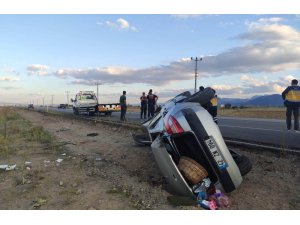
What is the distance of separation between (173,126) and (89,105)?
1142 inches

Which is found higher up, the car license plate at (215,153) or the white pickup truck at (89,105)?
the car license plate at (215,153)

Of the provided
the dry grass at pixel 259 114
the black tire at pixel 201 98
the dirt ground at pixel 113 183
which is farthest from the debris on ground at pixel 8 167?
the dry grass at pixel 259 114

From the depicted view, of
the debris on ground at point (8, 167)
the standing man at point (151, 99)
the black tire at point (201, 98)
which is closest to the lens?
the black tire at point (201, 98)

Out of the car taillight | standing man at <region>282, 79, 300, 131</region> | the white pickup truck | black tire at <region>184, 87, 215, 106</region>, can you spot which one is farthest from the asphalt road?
the white pickup truck

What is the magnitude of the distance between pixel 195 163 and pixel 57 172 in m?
3.44

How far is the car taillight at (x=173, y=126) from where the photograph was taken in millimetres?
6133

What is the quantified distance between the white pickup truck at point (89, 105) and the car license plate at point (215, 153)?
2680 centimetres

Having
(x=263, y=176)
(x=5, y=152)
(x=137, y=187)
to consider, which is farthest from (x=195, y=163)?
(x=5, y=152)

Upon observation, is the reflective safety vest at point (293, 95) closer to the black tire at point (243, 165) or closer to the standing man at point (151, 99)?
the black tire at point (243, 165)

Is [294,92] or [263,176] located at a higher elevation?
[294,92]

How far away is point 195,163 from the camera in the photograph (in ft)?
20.1

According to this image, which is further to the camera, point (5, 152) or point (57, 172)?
point (5, 152)

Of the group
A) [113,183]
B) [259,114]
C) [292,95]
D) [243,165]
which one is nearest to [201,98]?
[243,165]

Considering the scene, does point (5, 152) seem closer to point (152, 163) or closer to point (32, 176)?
point (32, 176)
